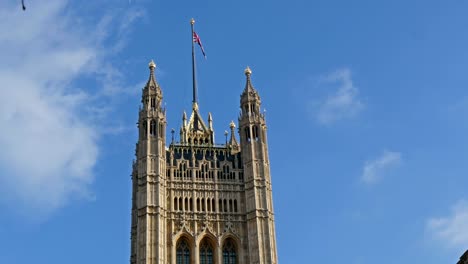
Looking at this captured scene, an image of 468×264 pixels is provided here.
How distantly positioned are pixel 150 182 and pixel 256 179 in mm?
8300

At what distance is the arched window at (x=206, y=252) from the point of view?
6119cm

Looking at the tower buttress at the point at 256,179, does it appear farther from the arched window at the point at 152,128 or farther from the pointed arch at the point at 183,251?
the arched window at the point at 152,128

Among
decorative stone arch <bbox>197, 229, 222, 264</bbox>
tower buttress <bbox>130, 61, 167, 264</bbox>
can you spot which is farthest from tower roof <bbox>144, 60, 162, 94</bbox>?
decorative stone arch <bbox>197, 229, 222, 264</bbox>

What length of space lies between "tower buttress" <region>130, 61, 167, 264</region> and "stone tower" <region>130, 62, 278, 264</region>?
74 millimetres

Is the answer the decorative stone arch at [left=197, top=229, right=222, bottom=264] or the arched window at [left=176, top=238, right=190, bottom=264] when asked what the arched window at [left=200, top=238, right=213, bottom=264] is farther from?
the arched window at [left=176, top=238, right=190, bottom=264]

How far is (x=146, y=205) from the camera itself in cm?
6106

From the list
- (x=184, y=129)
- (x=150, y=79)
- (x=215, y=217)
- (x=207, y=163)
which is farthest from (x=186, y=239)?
(x=150, y=79)

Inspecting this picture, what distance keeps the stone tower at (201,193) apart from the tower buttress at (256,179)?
0.07 meters

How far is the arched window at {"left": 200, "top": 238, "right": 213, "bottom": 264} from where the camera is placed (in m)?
61.2

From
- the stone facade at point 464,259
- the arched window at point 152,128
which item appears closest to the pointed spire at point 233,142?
the arched window at point 152,128

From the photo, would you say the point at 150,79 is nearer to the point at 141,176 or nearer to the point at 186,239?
the point at 141,176

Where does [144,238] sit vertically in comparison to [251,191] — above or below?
below

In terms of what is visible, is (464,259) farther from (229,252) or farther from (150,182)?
(150,182)

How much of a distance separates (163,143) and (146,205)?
21.3 feet
